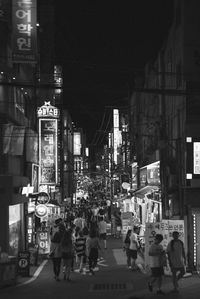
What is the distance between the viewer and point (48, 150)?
3394 cm

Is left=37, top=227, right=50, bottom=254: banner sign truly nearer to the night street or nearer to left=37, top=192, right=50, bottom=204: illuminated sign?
left=37, top=192, right=50, bottom=204: illuminated sign

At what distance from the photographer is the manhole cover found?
1586 cm

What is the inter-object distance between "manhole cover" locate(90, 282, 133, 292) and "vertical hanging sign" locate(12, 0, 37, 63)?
7247 mm

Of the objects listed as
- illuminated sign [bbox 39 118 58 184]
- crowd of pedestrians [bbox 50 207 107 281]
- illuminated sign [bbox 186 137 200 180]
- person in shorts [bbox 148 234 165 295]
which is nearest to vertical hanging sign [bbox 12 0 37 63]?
crowd of pedestrians [bbox 50 207 107 281]

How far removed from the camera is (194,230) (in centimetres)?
1983

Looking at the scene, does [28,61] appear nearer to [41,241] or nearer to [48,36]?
[41,241]

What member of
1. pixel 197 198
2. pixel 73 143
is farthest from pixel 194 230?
pixel 73 143

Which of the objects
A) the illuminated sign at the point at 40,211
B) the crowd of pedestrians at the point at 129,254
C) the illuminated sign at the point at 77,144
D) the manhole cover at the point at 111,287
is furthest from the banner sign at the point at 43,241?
the illuminated sign at the point at 77,144

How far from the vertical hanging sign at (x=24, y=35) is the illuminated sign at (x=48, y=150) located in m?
15.6

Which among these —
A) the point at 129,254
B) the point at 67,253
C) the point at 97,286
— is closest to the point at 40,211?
the point at 129,254

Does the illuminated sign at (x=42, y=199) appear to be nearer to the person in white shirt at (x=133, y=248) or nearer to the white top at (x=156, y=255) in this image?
the person in white shirt at (x=133, y=248)

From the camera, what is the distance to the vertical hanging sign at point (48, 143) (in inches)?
1315

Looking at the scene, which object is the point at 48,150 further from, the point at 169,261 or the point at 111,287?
the point at 169,261

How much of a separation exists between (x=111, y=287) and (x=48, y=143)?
1817 centimetres
